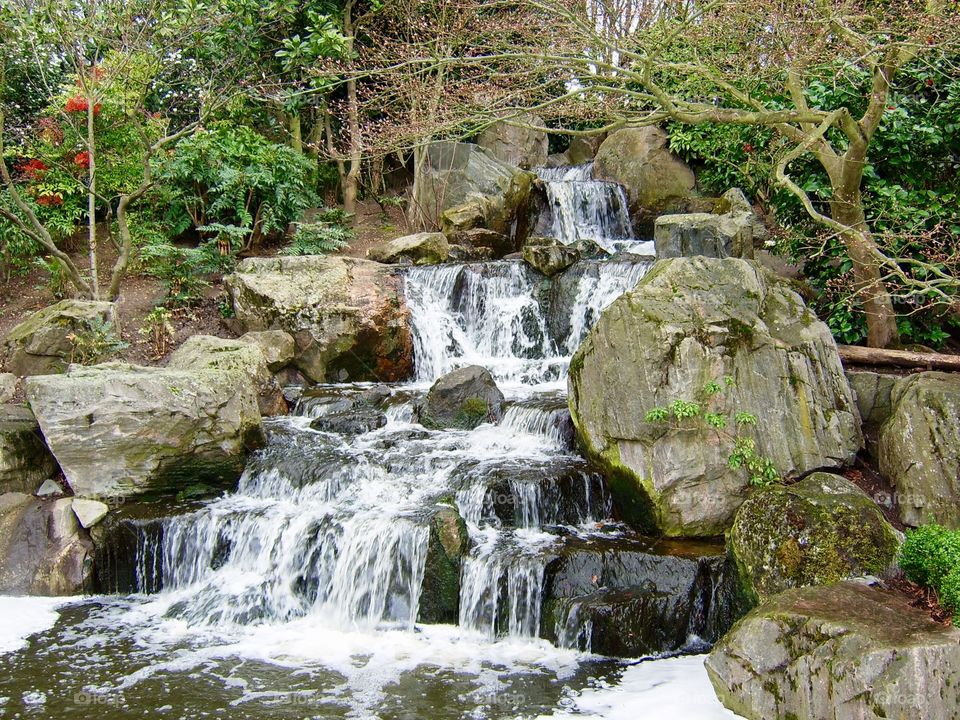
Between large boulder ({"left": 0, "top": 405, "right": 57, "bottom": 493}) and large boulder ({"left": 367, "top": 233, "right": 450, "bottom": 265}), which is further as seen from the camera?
large boulder ({"left": 367, "top": 233, "right": 450, "bottom": 265})

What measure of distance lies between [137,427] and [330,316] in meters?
4.17

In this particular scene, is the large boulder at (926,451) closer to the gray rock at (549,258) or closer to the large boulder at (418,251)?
the gray rock at (549,258)

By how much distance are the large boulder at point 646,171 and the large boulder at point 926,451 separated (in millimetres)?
9614

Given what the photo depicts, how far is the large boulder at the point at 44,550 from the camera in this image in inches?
283

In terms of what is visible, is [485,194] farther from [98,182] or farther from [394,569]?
[394,569]

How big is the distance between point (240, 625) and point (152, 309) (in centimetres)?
725

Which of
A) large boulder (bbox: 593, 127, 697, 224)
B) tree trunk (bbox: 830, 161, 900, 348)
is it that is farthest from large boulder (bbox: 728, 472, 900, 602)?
large boulder (bbox: 593, 127, 697, 224)

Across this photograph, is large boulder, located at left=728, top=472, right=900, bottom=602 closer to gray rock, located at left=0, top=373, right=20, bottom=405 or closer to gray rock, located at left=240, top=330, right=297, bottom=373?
gray rock, located at left=240, top=330, right=297, bottom=373

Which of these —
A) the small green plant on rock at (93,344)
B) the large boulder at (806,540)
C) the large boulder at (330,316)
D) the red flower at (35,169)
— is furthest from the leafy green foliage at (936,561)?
the red flower at (35,169)

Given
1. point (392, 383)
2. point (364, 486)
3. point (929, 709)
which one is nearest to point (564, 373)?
point (392, 383)

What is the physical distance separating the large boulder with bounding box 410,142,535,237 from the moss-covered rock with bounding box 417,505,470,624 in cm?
912

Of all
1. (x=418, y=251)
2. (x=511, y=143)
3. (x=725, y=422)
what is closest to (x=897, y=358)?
(x=725, y=422)

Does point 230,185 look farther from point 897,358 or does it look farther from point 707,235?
point 897,358

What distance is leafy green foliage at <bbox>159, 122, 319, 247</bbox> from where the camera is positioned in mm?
13680
